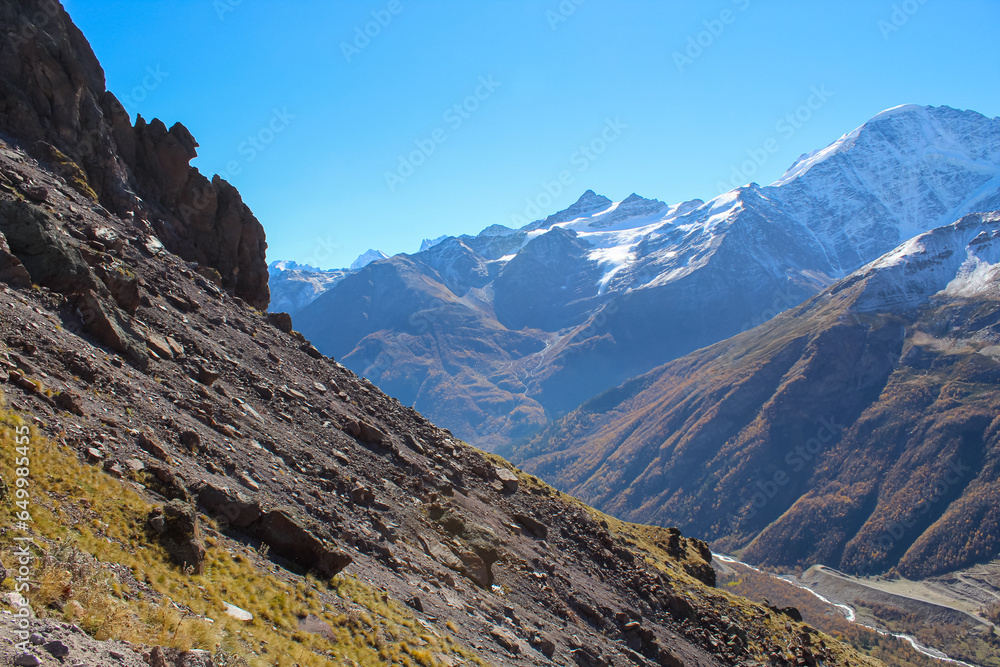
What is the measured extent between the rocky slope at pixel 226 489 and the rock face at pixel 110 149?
215mm


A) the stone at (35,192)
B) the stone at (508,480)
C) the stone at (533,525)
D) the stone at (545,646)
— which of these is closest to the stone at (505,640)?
the stone at (545,646)

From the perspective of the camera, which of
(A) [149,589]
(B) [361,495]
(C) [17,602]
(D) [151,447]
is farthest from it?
(B) [361,495]

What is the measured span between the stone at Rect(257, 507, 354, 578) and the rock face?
31279mm

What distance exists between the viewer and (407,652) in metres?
19.3

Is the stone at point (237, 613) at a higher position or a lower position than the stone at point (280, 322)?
lower

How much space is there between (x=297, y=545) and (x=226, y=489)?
336cm

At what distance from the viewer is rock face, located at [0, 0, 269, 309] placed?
1512 inches

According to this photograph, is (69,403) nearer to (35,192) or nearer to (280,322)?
(35,192)

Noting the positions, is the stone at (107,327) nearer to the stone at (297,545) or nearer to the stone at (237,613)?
the stone at (297,545)

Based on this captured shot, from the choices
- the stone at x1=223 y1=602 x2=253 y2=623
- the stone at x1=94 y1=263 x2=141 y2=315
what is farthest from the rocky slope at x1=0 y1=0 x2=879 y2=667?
the stone at x1=223 y1=602 x2=253 y2=623


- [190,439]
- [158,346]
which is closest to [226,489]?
[190,439]

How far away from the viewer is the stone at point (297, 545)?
20.5m

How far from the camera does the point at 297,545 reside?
814 inches

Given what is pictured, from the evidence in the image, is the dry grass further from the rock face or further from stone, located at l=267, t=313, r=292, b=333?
stone, located at l=267, t=313, r=292, b=333
